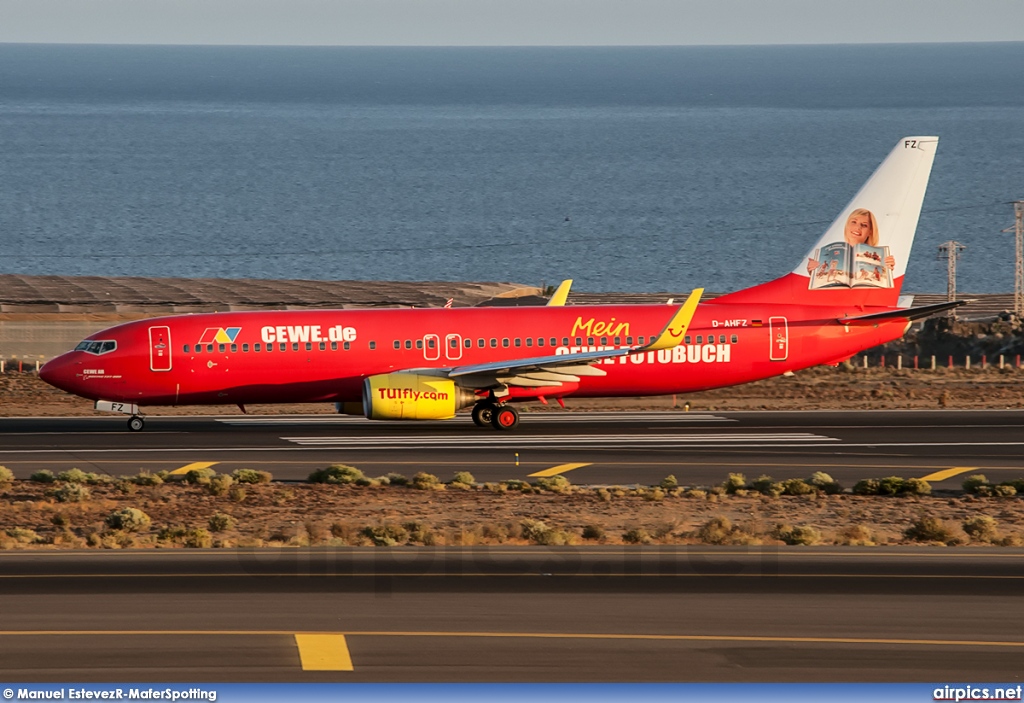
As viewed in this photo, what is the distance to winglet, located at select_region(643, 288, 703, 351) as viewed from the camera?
38.8m

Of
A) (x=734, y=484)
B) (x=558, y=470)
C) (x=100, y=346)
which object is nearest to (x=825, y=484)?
(x=734, y=484)

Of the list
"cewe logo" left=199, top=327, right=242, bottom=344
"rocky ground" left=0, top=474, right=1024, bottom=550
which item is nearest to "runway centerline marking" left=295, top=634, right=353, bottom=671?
"rocky ground" left=0, top=474, right=1024, bottom=550

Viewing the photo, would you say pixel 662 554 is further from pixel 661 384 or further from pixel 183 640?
pixel 661 384

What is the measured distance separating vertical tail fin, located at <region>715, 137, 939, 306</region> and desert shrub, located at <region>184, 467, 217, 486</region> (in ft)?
61.6

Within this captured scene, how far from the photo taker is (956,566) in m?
22.1

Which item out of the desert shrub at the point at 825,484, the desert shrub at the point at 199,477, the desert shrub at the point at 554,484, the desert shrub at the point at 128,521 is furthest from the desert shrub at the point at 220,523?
the desert shrub at the point at 825,484

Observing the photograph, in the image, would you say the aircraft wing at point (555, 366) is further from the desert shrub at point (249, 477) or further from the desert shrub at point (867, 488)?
the desert shrub at point (249, 477)

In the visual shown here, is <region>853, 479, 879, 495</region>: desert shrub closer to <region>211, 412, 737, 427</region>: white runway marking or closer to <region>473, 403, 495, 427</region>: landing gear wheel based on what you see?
<region>211, 412, 737, 427</region>: white runway marking

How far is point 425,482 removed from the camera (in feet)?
104

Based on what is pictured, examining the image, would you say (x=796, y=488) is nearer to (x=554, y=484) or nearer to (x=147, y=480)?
(x=554, y=484)

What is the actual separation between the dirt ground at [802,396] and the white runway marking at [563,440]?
22.2 ft

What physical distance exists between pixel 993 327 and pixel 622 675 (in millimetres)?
59963

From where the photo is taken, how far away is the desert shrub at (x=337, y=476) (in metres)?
32.3

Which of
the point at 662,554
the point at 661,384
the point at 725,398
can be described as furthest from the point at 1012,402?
the point at 662,554
